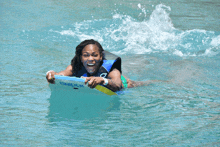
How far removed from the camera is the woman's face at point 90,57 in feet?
14.9

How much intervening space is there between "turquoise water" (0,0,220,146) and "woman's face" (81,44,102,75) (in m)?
0.49

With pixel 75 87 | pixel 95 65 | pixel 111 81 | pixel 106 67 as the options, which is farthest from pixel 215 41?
pixel 75 87

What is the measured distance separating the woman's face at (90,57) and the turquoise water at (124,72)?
490mm

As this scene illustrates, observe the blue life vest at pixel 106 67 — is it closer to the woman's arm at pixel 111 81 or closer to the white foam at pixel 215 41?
the woman's arm at pixel 111 81

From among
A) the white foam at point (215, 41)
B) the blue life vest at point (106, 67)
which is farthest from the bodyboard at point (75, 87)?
the white foam at point (215, 41)

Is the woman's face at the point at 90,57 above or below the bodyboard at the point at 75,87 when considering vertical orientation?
above

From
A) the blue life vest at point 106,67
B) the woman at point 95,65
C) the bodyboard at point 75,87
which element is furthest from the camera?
the blue life vest at point 106,67

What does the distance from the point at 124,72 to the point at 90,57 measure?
2184 millimetres

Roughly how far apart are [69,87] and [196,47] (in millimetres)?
5532

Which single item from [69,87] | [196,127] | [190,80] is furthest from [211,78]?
[69,87]

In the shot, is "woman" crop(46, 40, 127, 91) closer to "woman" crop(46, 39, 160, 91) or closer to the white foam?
"woman" crop(46, 39, 160, 91)

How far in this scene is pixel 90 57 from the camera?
4.52 meters

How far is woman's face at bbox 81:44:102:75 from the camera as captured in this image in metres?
4.53

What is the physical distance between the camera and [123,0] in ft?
44.0
